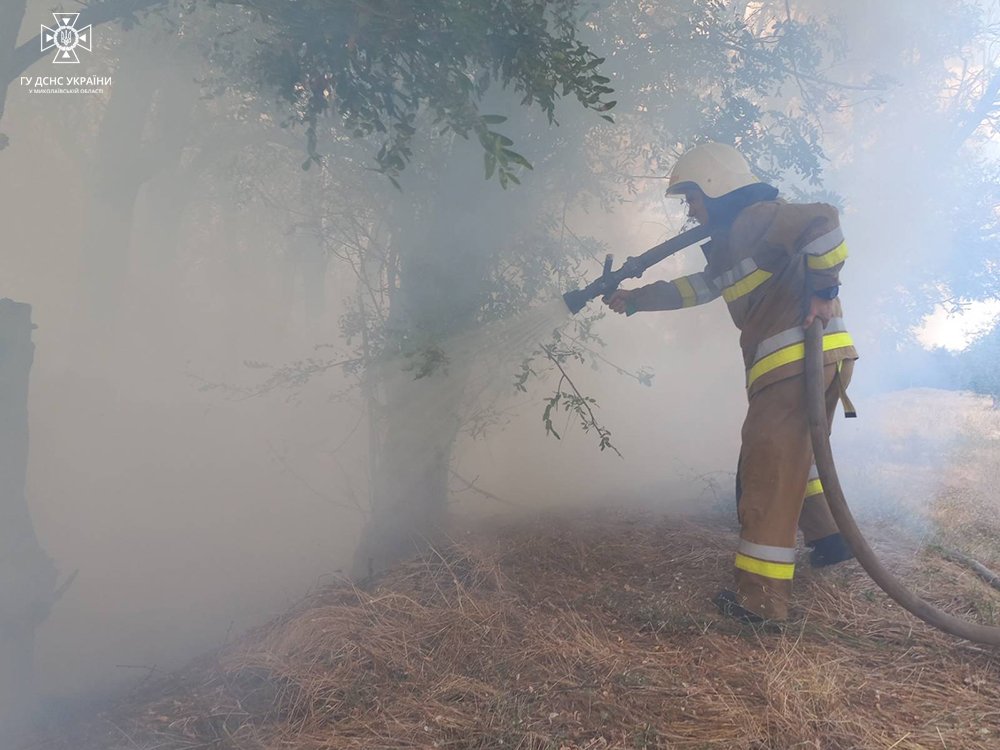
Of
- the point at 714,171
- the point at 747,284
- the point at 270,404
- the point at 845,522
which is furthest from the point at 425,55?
the point at 270,404

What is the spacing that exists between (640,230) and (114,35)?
18.5 feet

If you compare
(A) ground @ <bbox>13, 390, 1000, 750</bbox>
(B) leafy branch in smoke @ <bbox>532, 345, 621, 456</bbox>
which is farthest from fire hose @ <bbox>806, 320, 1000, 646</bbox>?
(B) leafy branch in smoke @ <bbox>532, 345, 621, 456</bbox>

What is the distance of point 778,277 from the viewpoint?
9.63 ft

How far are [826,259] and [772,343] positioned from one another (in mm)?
415

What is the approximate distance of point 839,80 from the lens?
18.7 feet

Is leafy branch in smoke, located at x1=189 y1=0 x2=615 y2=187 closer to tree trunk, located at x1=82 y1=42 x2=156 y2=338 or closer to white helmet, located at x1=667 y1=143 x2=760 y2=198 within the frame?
white helmet, located at x1=667 y1=143 x2=760 y2=198

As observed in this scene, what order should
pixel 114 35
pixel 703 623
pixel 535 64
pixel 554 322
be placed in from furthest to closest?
pixel 114 35
pixel 554 322
pixel 703 623
pixel 535 64

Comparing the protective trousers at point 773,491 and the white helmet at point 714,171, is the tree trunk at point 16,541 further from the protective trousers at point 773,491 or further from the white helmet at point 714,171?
the protective trousers at point 773,491

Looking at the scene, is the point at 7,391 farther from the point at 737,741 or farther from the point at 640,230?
the point at 640,230

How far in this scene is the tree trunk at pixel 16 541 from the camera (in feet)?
12.0

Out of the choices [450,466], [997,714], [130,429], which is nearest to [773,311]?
[997,714]

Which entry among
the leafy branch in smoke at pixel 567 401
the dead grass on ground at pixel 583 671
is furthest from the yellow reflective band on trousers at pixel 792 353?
the dead grass on ground at pixel 583 671

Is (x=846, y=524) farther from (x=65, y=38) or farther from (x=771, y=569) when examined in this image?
(x=65, y=38)

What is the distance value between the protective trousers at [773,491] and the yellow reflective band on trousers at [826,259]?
452mm
